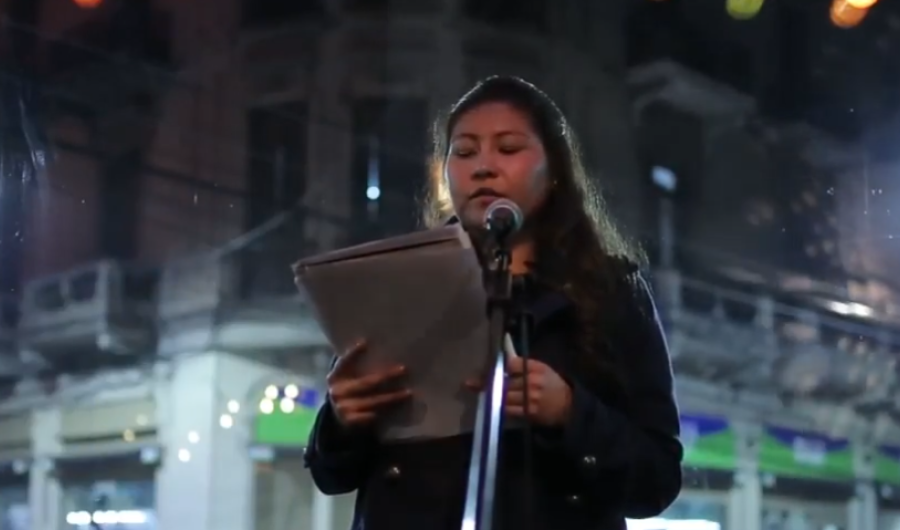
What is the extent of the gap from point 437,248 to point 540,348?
0.19m

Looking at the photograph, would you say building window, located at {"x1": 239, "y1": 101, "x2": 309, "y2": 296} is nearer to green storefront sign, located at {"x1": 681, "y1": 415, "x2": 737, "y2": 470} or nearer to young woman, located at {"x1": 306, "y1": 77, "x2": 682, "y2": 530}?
green storefront sign, located at {"x1": 681, "y1": 415, "x2": 737, "y2": 470}

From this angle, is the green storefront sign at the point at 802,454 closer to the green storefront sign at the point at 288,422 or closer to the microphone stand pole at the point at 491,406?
the green storefront sign at the point at 288,422

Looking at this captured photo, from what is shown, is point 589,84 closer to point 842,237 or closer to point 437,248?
point 842,237

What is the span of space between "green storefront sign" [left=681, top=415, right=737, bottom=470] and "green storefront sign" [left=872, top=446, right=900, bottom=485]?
328 mm

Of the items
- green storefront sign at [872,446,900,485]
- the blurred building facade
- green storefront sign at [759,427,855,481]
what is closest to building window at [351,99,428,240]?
the blurred building facade

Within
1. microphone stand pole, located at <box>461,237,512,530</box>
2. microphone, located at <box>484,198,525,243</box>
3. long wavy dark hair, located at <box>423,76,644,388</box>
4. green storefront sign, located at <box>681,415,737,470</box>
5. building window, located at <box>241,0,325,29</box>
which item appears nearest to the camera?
microphone stand pole, located at <box>461,237,512,530</box>

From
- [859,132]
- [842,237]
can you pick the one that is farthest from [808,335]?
[859,132]

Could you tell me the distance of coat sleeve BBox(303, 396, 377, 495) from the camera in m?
1.01

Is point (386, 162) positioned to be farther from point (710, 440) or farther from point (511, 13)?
point (710, 440)

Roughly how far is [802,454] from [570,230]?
6.07 feet

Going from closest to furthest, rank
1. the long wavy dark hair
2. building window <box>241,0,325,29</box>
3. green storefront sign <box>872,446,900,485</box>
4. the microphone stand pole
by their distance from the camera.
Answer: the microphone stand pole
the long wavy dark hair
green storefront sign <box>872,446,900,485</box>
building window <box>241,0,325,29</box>

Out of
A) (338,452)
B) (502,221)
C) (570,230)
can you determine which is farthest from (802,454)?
(502,221)

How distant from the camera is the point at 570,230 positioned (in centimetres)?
111

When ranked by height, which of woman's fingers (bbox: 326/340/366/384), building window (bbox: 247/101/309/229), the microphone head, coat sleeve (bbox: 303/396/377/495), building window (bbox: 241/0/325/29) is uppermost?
building window (bbox: 241/0/325/29)
